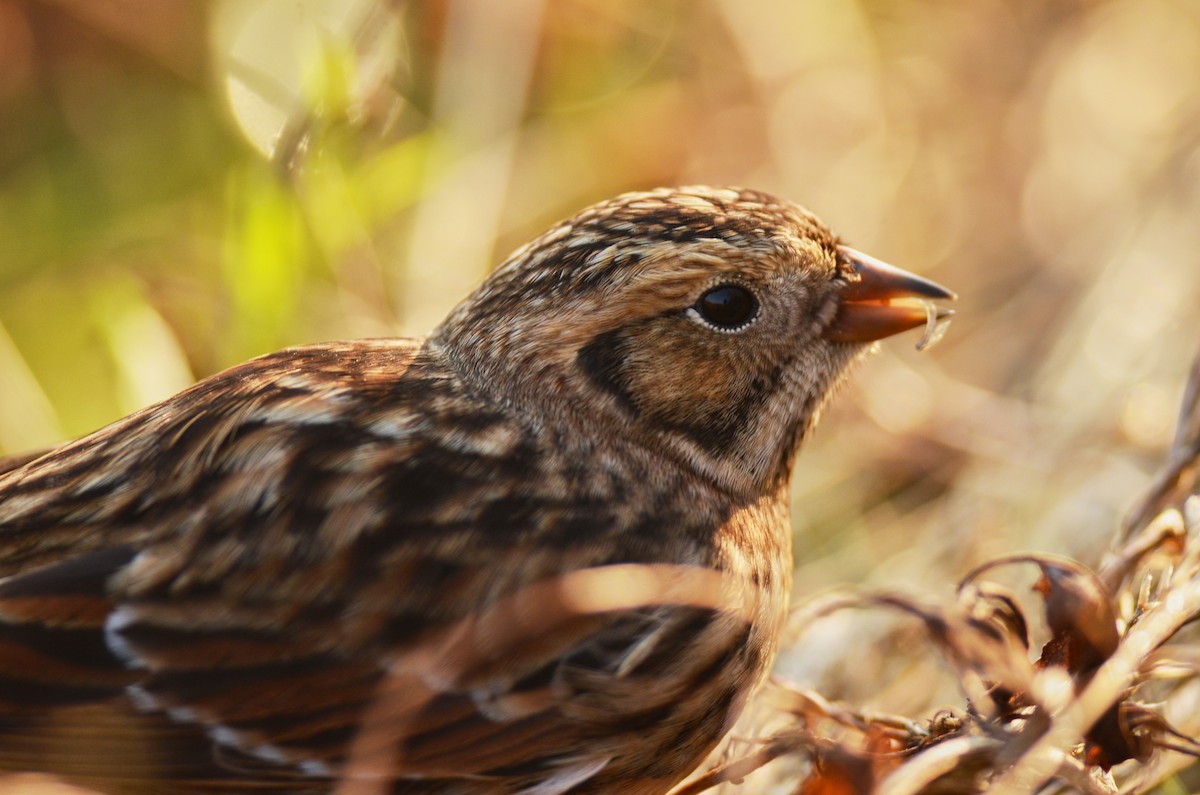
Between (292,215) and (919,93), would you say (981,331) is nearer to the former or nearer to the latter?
(919,93)

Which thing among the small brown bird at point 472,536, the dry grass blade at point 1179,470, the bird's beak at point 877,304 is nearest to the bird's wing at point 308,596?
the small brown bird at point 472,536

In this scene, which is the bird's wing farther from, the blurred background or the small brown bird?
the blurred background

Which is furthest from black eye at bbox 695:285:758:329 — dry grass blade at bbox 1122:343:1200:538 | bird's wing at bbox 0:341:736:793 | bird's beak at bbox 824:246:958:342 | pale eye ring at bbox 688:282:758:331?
dry grass blade at bbox 1122:343:1200:538

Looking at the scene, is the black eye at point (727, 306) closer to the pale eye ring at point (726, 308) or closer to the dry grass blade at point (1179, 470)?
the pale eye ring at point (726, 308)

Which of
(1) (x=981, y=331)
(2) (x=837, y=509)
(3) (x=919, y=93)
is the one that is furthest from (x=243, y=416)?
(3) (x=919, y=93)

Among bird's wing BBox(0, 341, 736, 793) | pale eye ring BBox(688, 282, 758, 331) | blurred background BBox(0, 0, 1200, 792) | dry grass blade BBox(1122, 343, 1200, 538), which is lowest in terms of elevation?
dry grass blade BBox(1122, 343, 1200, 538)

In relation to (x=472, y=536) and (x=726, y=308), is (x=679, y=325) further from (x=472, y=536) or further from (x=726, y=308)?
(x=472, y=536)
